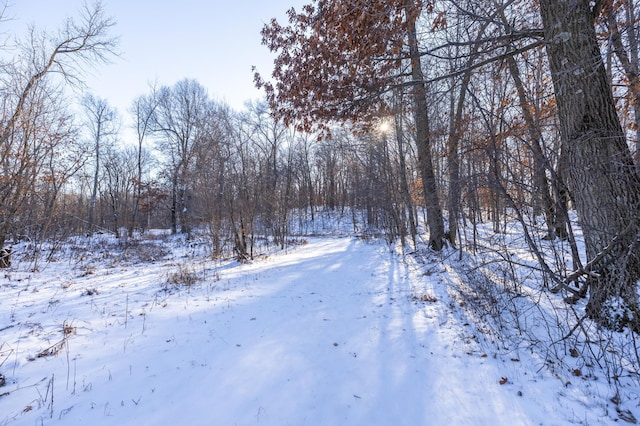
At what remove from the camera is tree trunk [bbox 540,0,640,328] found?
2.94 metres

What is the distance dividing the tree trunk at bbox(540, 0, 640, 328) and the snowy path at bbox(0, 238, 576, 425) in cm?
155

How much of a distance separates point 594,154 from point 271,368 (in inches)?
171

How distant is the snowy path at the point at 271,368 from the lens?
227cm

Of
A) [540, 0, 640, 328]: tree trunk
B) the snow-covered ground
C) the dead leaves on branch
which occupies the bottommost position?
the snow-covered ground

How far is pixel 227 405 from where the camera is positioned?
2377 mm

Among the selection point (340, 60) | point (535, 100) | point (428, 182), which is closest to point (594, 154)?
point (535, 100)

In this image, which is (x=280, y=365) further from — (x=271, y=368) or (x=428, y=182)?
(x=428, y=182)

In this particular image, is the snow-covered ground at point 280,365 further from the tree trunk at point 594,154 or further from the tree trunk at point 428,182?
the tree trunk at point 428,182

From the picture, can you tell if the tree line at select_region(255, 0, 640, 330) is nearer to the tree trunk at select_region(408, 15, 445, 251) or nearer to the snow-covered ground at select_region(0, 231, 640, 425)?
the snow-covered ground at select_region(0, 231, 640, 425)

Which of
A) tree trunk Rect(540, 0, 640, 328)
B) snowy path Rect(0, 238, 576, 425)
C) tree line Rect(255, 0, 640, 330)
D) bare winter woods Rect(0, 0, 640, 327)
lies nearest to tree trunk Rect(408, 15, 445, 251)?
bare winter woods Rect(0, 0, 640, 327)

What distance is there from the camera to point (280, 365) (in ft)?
9.97

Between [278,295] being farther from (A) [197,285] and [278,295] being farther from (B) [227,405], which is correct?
(B) [227,405]

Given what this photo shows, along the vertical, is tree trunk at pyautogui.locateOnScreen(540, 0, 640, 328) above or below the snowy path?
above

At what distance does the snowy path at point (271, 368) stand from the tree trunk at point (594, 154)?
155 centimetres
